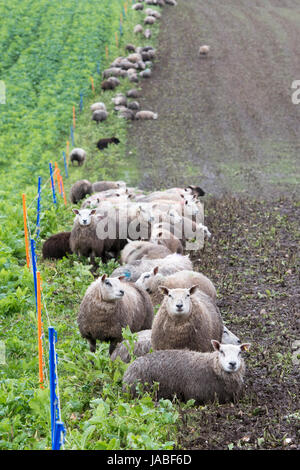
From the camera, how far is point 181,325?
8.75m

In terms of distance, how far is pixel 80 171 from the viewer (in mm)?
21734

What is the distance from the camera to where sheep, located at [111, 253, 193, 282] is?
446 inches

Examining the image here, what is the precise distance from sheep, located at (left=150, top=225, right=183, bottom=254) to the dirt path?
245 inches

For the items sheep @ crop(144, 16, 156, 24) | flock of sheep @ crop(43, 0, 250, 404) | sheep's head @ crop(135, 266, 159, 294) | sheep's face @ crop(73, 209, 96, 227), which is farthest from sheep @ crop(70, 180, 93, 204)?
sheep @ crop(144, 16, 156, 24)

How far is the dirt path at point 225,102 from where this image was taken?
21.6 m

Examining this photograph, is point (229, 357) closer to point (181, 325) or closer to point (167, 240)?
point (181, 325)

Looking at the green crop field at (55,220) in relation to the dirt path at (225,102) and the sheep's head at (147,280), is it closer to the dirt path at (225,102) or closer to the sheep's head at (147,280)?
the sheep's head at (147,280)

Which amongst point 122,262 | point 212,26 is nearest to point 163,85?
point 212,26

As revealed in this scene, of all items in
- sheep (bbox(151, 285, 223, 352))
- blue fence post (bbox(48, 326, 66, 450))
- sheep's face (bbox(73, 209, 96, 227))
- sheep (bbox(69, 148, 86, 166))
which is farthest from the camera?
sheep (bbox(69, 148, 86, 166))

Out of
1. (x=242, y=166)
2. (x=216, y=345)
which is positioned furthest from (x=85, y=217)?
(x=242, y=166)

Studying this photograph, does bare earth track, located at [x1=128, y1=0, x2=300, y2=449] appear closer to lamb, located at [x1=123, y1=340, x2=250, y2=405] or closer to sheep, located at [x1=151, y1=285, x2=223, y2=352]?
lamb, located at [x1=123, y1=340, x2=250, y2=405]

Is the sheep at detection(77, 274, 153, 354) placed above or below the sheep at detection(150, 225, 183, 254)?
above

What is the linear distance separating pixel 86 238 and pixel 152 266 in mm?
2296
